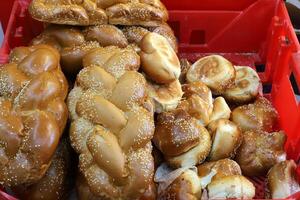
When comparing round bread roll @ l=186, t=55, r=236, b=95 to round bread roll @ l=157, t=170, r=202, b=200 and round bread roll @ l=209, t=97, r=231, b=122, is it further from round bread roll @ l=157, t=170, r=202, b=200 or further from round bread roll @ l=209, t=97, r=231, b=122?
round bread roll @ l=157, t=170, r=202, b=200

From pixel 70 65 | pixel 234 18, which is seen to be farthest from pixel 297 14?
pixel 70 65

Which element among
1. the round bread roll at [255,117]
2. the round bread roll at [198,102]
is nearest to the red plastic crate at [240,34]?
the round bread roll at [255,117]

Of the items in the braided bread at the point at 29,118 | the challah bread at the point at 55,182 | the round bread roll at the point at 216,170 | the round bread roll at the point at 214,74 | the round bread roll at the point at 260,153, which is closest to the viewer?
the braided bread at the point at 29,118

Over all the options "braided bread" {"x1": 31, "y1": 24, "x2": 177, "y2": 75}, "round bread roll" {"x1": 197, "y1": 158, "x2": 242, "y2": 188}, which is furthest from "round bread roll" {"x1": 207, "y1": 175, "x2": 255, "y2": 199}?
"braided bread" {"x1": 31, "y1": 24, "x2": 177, "y2": 75}

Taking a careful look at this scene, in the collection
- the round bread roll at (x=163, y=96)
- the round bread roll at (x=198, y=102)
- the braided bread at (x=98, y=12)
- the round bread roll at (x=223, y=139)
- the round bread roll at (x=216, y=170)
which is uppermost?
the braided bread at (x=98, y=12)

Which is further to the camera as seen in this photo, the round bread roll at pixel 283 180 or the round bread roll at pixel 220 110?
the round bread roll at pixel 220 110

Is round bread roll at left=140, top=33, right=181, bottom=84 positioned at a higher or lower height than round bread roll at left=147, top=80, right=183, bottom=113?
higher

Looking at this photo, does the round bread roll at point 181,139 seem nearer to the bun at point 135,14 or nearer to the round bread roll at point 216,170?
the round bread roll at point 216,170

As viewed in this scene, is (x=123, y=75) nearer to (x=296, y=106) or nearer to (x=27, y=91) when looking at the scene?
(x=27, y=91)
